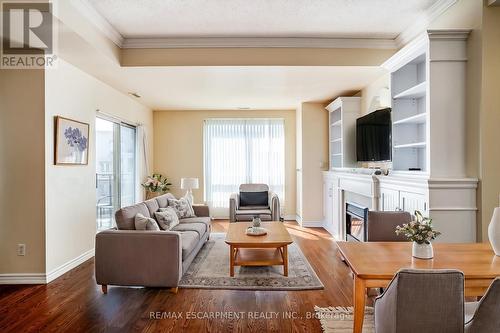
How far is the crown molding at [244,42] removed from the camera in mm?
3879

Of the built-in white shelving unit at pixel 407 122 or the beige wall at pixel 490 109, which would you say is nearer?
the beige wall at pixel 490 109

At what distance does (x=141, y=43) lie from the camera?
391 centimetres

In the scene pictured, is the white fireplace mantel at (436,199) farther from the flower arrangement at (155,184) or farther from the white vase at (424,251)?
the flower arrangement at (155,184)

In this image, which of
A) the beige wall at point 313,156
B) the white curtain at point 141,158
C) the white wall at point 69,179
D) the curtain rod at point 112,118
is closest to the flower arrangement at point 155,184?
the white curtain at point 141,158

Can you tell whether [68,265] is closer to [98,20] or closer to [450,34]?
[98,20]

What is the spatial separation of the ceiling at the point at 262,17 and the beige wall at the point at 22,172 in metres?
1.26

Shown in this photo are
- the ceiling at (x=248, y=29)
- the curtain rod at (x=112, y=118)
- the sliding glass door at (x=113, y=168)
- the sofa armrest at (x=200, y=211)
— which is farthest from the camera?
the sofa armrest at (x=200, y=211)

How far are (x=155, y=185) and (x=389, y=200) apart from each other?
4621 millimetres

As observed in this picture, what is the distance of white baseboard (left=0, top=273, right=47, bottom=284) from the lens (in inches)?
129

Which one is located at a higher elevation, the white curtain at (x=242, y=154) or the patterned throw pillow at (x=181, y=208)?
the white curtain at (x=242, y=154)

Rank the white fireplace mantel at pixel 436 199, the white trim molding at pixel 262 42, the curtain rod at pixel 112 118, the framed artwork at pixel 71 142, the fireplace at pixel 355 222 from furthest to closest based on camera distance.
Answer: the curtain rod at pixel 112 118
the fireplace at pixel 355 222
the white trim molding at pixel 262 42
the framed artwork at pixel 71 142
the white fireplace mantel at pixel 436 199

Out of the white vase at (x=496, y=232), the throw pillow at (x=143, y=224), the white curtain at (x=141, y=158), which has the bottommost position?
the throw pillow at (x=143, y=224)

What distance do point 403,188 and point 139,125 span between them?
5085mm

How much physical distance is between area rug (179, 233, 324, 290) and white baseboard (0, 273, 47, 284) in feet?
5.08
